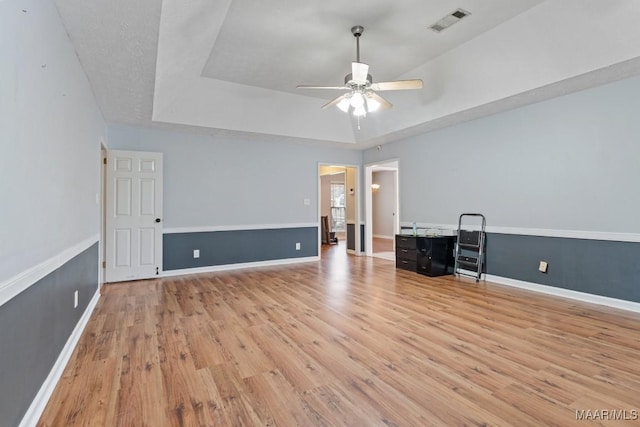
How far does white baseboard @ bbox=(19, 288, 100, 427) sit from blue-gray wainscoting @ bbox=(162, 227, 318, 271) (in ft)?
7.79

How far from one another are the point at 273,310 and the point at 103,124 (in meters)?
3.59

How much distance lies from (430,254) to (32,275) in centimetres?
477

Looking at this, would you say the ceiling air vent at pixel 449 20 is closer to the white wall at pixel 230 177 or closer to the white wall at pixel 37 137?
the white wall at pixel 37 137

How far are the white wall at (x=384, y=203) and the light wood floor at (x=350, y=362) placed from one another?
6.95 metres

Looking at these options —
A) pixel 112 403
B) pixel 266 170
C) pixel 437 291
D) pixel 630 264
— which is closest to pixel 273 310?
pixel 112 403

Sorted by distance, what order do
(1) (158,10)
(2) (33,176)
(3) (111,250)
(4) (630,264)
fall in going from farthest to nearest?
1. (3) (111,250)
2. (4) (630,264)
3. (1) (158,10)
4. (2) (33,176)

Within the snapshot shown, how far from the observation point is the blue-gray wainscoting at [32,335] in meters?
1.40

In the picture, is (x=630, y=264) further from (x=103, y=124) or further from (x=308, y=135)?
(x=103, y=124)

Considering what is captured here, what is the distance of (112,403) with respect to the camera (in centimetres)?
185

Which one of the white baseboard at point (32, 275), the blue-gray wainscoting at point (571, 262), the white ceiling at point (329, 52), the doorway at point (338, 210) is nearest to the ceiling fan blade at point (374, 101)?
the white ceiling at point (329, 52)

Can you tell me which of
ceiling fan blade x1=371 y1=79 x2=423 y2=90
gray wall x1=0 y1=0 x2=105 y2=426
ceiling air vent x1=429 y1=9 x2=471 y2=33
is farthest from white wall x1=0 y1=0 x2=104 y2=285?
ceiling air vent x1=429 y1=9 x2=471 y2=33

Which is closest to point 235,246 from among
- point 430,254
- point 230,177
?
point 230,177

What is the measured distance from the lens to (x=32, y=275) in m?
1.65

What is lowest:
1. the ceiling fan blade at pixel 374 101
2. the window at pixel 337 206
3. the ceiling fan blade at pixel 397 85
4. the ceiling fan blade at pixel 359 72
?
the window at pixel 337 206
